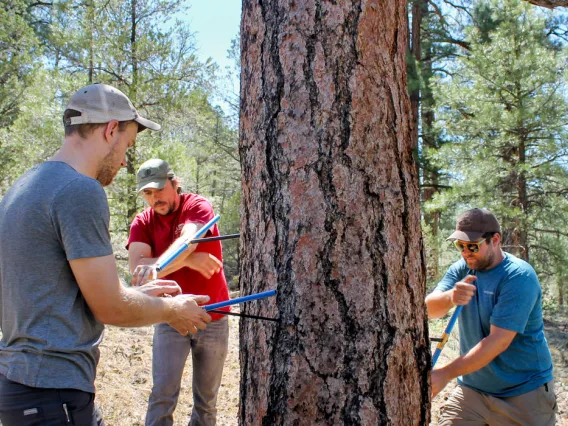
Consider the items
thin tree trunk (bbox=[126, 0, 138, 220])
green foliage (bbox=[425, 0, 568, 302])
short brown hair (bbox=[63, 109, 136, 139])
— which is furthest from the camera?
thin tree trunk (bbox=[126, 0, 138, 220])

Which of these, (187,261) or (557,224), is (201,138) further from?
(187,261)

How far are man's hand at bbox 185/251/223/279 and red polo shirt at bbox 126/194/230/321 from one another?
127 mm

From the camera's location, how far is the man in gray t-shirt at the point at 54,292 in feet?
5.82

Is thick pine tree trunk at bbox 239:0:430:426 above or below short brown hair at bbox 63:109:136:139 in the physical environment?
below

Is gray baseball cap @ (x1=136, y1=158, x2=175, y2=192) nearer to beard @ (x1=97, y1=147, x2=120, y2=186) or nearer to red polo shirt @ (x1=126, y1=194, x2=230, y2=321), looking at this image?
red polo shirt @ (x1=126, y1=194, x2=230, y2=321)

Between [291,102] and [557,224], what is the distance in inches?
340

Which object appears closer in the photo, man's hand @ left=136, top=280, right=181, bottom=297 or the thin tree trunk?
man's hand @ left=136, top=280, right=181, bottom=297

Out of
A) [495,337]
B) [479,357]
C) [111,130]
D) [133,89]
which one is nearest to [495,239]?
[495,337]

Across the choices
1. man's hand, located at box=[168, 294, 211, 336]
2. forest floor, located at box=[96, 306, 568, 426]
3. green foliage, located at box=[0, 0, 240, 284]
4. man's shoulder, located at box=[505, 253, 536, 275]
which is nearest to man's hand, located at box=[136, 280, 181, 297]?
man's hand, located at box=[168, 294, 211, 336]

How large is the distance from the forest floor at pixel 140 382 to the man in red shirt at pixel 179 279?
4.08ft

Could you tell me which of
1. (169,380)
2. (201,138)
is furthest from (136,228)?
(201,138)

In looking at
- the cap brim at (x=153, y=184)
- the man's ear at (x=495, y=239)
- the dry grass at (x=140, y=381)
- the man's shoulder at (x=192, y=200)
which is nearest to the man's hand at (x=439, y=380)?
the man's ear at (x=495, y=239)

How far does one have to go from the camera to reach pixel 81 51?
12.4 m

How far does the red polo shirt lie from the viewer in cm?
343
